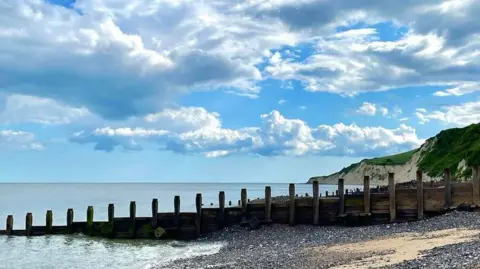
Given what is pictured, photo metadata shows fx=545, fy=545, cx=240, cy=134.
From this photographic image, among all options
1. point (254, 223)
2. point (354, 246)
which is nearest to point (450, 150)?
point (254, 223)

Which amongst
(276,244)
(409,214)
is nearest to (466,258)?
(276,244)

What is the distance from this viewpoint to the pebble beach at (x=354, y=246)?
15.3 metres

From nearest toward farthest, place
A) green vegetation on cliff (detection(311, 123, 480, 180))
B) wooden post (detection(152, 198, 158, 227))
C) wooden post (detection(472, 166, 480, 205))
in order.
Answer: wooden post (detection(472, 166, 480, 205)) → wooden post (detection(152, 198, 158, 227)) → green vegetation on cliff (detection(311, 123, 480, 180))

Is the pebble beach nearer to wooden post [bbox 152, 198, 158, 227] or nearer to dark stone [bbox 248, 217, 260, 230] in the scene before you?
dark stone [bbox 248, 217, 260, 230]

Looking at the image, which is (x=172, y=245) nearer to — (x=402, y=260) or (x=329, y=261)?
(x=329, y=261)

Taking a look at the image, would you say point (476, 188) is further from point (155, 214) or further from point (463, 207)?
point (155, 214)

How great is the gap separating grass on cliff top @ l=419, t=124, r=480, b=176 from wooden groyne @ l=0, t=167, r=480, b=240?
4728 cm

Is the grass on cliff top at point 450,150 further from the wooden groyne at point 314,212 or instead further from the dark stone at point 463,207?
the dark stone at point 463,207

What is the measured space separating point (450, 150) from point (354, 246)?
9106cm

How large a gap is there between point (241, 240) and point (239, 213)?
3.14 m

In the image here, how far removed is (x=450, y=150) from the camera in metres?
104

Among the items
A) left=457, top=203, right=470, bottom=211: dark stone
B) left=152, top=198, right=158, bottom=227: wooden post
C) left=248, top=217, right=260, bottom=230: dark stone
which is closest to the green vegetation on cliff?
left=457, top=203, right=470, bottom=211: dark stone

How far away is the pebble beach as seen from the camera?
1530 centimetres

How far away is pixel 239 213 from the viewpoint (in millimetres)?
31250
